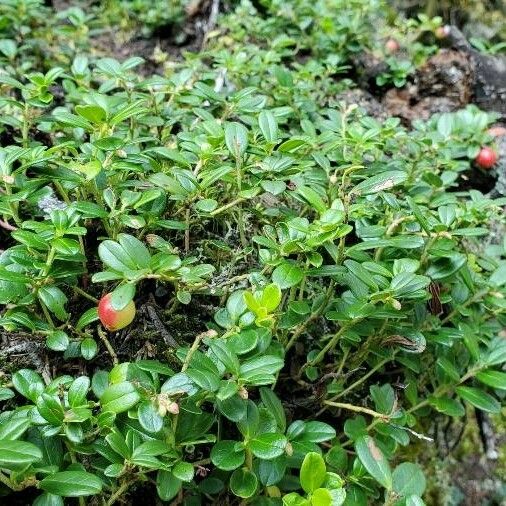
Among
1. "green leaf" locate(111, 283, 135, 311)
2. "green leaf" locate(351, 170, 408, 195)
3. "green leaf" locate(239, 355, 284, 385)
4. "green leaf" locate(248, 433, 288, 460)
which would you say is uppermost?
"green leaf" locate(351, 170, 408, 195)

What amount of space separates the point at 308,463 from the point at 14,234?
2.24 ft

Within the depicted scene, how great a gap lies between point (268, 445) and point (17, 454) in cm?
40

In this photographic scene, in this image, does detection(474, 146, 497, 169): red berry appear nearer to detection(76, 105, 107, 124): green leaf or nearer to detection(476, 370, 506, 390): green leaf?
detection(476, 370, 506, 390): green leaf

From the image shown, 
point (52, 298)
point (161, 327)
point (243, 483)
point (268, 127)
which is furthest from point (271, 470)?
point (268, 127)

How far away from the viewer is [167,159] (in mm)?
1330

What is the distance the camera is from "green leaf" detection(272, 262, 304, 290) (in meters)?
1.02

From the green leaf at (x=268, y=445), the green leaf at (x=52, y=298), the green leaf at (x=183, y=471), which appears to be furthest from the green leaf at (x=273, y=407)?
the green leaf at (x=52, y=298)

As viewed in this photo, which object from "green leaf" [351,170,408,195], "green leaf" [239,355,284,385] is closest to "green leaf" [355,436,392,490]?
"green leaf" [239,355,284,385]

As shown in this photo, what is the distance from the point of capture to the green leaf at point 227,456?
923 millimetres

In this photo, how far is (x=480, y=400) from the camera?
4.12 ft

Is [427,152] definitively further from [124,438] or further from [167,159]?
[124,438]

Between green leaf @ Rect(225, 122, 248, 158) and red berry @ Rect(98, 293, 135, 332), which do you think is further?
green leaf @ Rect(225, 122, 248, 158)

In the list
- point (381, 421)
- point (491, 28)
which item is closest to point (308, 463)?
point (381, 421)

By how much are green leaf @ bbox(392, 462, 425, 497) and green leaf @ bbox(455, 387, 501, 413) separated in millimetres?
267
